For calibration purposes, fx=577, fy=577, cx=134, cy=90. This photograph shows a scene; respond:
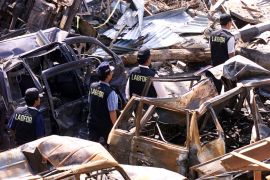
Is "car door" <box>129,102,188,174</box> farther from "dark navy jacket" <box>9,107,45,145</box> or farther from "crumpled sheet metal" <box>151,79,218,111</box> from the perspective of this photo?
"dark navy jacket" <box>9,107,45,145</box>

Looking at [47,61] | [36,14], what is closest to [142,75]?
[47,61]

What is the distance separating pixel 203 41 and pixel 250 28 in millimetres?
1223

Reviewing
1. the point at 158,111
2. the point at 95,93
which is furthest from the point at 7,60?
the point at 158,111

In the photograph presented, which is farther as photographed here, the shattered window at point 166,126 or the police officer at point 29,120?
the shattered window at point 166,126

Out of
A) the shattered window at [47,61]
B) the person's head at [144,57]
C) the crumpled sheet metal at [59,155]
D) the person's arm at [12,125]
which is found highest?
the person's head at [144,57]

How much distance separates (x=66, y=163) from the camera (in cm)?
618

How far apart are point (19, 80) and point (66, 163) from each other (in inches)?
142

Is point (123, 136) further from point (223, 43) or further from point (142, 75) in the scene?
point (223, 43)

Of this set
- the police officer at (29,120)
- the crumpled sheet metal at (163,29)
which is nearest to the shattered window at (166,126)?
the police officer at (29,120)

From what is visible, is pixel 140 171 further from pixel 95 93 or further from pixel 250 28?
pixel 250 28

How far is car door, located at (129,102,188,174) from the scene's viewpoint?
7.38 m

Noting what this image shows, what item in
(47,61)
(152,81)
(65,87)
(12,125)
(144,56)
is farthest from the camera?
(47,61)

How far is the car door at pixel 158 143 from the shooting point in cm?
738

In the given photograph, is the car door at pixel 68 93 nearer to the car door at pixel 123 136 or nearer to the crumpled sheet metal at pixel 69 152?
the car door at pixel 123 136
